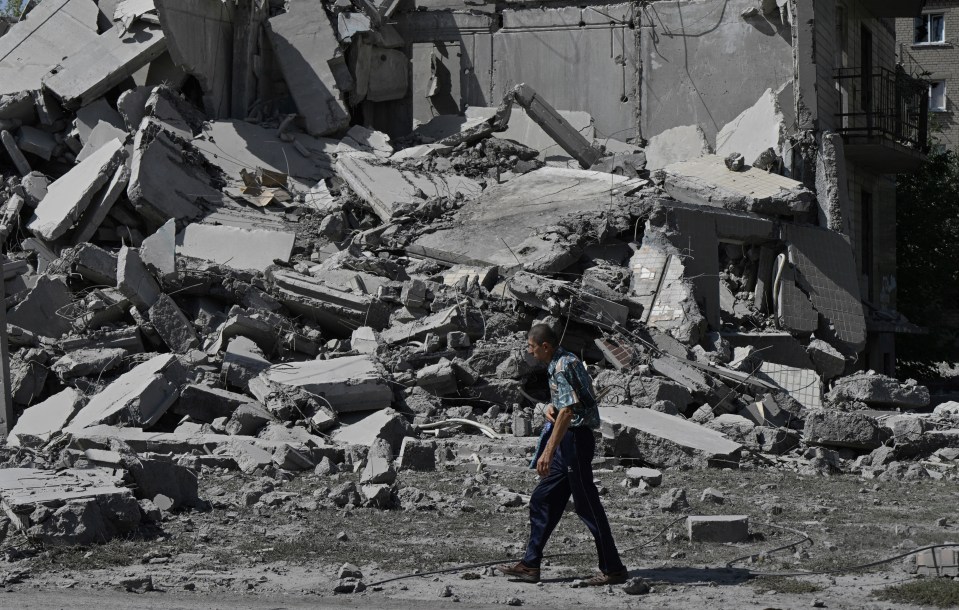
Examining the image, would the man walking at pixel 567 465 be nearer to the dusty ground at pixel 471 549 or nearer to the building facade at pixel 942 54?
the dusty ground at pixel 471 549

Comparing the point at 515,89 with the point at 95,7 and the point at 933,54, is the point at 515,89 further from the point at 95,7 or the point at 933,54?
the point at 933,54

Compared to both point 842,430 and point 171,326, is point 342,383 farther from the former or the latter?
point 842,430

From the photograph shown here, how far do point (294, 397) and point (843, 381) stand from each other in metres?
5.88

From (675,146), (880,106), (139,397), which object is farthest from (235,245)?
(880,106)

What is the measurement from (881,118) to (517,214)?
7.06 meters

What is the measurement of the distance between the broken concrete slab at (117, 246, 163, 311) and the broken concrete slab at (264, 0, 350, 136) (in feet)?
18.8

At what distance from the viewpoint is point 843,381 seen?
40.4 ft

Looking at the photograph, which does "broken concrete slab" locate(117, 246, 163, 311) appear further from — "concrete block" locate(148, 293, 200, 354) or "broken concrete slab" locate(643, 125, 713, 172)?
"broken concrete slab" locate(643, 125, 713, 172)

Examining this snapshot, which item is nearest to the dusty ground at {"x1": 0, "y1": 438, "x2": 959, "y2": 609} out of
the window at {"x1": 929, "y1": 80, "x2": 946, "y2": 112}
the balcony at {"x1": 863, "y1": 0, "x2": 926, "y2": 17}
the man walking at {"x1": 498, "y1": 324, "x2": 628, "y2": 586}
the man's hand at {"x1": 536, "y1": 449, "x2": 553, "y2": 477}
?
the man walking at {"x1": 498, "y1": 324, "x2": 628, "y2": 586}

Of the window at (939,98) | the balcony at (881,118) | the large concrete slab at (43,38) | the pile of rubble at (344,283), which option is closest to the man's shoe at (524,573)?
the pile of rubble at (344,283)

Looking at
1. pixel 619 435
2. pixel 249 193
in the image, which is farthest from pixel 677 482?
→ pixel 249 193

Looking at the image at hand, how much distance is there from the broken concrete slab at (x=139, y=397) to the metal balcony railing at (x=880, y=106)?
1070 centimetres

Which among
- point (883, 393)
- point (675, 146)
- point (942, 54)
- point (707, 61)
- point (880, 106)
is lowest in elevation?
point (883, 393)

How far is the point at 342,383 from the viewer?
10.3 meters
